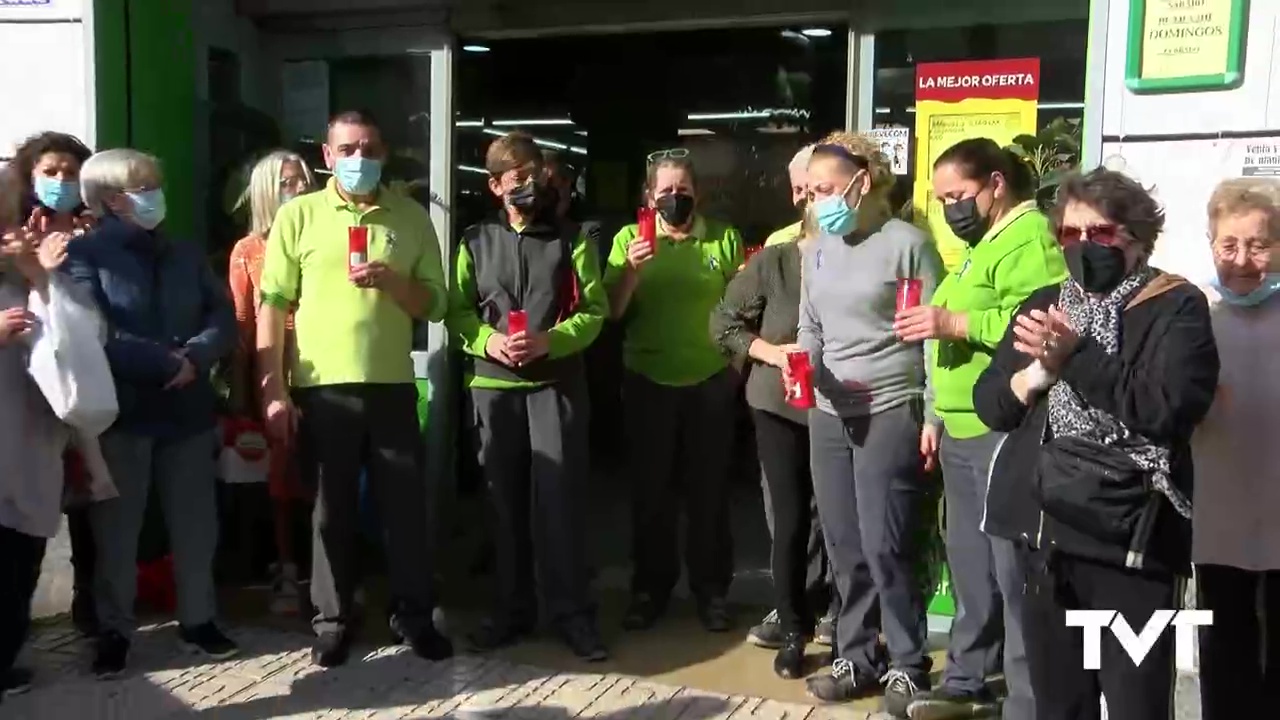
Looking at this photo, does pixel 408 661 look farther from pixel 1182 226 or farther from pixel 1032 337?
pixel 1182 226

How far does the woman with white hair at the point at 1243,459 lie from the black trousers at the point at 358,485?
2.67 metres

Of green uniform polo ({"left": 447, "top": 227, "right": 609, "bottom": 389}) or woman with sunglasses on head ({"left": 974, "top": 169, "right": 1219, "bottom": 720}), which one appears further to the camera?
green uniform polo ({"left": 447, "top": 227, "right": 609, "bottom": 389})

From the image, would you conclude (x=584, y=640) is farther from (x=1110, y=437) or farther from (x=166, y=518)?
(x=1110, y=437)

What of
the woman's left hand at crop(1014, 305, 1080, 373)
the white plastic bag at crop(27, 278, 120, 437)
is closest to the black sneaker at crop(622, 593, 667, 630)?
the white plastic bag at crop(27, 278, 120, 437)

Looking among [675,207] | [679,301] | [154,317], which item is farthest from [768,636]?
[154,317]

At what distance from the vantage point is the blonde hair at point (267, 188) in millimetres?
5113

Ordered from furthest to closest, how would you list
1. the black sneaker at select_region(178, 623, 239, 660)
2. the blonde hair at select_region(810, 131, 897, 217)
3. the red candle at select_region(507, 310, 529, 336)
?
the black sneaker at select_region(178, 623, 239, 660) → the red candle at select_region(507, 310, 529, 336) → the blonde hair at select_region(810, 131, 897, 217)

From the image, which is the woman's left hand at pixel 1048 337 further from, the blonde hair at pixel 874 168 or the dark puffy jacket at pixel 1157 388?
the blonde hair at pixel 874 168

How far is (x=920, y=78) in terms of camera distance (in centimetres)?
515

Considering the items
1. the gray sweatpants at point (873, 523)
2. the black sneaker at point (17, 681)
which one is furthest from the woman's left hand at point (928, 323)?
the black sneaker at point (17, 681)

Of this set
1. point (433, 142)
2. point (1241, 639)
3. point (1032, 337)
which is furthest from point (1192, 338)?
point (433, 142)

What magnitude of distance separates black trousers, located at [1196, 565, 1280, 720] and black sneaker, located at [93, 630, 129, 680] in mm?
3552

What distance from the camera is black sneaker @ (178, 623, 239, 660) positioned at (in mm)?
4711

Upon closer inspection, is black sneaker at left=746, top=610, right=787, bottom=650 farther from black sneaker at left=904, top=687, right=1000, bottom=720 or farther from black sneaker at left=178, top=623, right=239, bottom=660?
black sneaker at left=178, top=623, right=239, bottom=660
